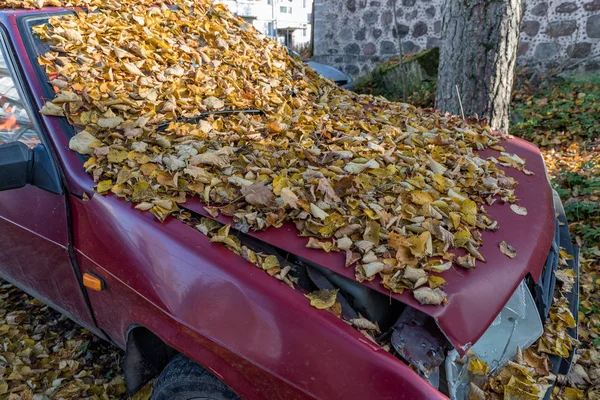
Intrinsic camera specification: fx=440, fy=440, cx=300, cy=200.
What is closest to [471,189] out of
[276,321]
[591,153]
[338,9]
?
[276,321]

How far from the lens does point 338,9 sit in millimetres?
8633

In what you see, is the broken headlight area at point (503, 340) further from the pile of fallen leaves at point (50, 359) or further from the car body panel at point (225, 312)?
the pile of fallen leaves at point (50, 359)

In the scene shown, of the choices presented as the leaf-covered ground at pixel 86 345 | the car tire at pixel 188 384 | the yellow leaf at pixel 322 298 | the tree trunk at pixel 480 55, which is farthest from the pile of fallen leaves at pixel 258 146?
the tree trunk at pixel 480 55

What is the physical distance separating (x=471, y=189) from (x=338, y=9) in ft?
24.4

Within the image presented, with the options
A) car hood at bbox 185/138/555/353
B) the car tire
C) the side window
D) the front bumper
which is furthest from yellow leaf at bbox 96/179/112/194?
the front bumper

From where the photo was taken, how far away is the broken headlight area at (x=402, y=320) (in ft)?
4.52

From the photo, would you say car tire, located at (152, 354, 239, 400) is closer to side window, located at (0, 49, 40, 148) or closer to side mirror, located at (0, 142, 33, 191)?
side mirror, located at (0, 142, 33, 191)

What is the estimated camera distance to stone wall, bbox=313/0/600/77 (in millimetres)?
6328

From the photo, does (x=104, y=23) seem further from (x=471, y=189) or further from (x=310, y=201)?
(x=471, y=189)

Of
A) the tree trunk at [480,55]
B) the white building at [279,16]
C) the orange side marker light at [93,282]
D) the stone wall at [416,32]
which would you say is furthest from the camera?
the white building at [279,16]

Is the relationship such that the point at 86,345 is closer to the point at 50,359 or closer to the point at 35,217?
the point at 50,359

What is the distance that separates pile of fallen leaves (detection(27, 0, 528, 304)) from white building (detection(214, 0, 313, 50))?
82.2 feet

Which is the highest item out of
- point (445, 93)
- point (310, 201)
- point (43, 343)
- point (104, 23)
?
point (104, 23)

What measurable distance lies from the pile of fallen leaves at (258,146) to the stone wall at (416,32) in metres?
4.59
